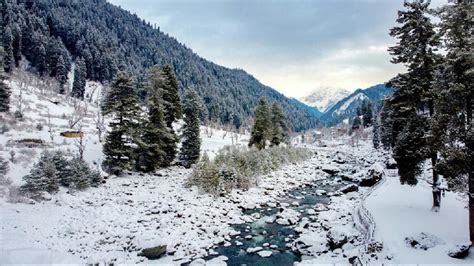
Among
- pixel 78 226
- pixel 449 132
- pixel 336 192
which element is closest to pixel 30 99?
pixel 78 226

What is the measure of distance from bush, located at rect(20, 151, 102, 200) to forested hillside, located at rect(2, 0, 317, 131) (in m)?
16.8

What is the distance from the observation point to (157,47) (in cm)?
17588

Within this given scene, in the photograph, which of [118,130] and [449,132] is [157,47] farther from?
[449,132]

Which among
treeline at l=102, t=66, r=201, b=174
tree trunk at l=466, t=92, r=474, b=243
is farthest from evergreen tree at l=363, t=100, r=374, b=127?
tree trunk at l=466, t=92, r=474, b=243

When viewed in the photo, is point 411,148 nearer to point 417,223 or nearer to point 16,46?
point 417,223

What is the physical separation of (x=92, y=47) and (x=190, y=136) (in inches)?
3589

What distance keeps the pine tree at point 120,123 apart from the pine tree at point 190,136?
27.3 feet

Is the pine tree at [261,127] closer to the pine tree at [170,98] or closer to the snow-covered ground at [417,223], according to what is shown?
the pine tree at [170,98]

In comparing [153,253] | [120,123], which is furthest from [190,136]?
[153,253]

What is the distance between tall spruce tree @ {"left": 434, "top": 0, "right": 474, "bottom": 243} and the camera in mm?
12734

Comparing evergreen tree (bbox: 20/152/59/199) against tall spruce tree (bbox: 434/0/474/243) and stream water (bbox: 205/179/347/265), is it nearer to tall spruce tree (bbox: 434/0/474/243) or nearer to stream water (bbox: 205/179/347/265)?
stream water (bbox: 205/179/347/265)

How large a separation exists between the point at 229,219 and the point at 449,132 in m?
15.0

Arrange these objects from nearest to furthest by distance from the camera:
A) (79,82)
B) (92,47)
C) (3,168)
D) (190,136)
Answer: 1. (3,168)
2. (190,136)
3. (79,82)
4. (92,47)

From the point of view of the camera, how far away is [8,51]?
7312 cm
